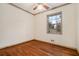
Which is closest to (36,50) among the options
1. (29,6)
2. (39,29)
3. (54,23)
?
(39,29)

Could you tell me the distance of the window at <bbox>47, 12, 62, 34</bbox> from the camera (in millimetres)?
1471

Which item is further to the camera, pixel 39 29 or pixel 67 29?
pixel 39 29

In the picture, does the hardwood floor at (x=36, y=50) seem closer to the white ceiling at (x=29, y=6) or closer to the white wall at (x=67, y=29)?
the white wall at (x=67, y=29)

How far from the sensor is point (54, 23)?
4.95 ft

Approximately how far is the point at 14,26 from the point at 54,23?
0.68 meters

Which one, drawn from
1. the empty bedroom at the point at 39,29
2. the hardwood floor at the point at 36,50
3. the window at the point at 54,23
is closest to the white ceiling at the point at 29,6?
the empty bedroom at the point at 39,29

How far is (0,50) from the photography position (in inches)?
55.8

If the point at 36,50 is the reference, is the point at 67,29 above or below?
above

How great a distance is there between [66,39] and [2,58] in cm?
107

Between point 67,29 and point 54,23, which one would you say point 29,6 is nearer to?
point 54,23

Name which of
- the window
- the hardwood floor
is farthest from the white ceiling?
the hardwood floor

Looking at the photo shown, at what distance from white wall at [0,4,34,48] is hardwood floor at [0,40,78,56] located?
0.29ft

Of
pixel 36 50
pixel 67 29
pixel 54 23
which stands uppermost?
pixel 54 23

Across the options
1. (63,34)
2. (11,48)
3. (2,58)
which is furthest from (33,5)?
(2,58)
